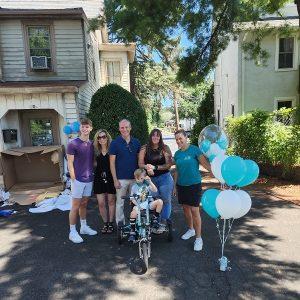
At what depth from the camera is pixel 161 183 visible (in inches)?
187

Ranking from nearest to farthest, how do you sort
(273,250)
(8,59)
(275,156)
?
(273,250)
(275,156)
(8,59)

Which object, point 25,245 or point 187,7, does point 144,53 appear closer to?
point 187,7

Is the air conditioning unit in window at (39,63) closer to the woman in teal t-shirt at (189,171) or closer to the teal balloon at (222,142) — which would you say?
the woman in teal t-shirt at (189,171)

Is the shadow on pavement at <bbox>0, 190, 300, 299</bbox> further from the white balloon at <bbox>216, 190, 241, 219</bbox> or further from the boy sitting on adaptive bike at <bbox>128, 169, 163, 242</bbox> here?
the white balloon at <bbox>216, 190, 241, 219</bbox>

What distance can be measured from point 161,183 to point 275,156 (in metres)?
5.93

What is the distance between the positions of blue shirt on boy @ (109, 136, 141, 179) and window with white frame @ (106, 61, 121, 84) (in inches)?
468

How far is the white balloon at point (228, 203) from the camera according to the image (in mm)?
3699

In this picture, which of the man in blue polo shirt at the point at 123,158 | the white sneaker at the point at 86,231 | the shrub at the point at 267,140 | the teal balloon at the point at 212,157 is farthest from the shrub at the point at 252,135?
the white sneaker at the point at 86,231

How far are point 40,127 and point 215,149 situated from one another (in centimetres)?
735

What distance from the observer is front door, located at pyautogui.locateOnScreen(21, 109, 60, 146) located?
32.9 ft

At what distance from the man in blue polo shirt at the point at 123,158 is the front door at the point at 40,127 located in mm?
6028

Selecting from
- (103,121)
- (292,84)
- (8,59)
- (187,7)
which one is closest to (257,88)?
(292,84)

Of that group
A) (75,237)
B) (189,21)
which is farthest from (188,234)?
(189,21)

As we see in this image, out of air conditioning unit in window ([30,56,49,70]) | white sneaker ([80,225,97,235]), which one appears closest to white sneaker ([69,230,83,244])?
white sneaker ([80,225,97,235])
